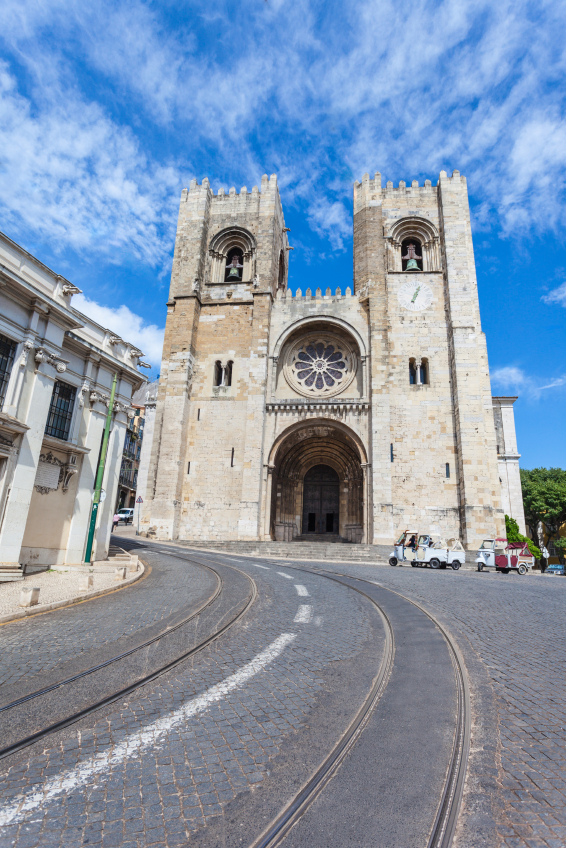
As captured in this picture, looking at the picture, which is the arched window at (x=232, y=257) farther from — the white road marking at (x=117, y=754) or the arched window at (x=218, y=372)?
the white road marking at (x=117, y=754)

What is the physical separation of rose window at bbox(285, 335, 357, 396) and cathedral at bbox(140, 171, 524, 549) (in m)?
0.09

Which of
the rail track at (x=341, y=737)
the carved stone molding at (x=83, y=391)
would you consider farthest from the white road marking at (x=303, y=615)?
the carved stone molding at (x=83, y=391)

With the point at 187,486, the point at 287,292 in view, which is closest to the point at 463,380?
the point at 287,292

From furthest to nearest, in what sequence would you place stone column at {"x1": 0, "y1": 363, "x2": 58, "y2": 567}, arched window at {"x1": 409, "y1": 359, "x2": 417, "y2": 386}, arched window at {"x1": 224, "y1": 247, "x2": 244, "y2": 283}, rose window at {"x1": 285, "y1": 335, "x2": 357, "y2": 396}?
arched window at {"x1": 224, "y1": 247, "x2": 244, "y2": 283} < rose window at {"x1": 285, "y1": 335, "x2": 357, "y2": 396} < arched window at {"x1": 409, "y1": 359, "x2": 417, "y2": 386} < stone column at {"x1": 0, "y1": 363, "x2": 58, "y2": 567}

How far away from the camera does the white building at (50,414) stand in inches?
415

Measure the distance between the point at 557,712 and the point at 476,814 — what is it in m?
1.71

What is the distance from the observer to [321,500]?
2858 cm

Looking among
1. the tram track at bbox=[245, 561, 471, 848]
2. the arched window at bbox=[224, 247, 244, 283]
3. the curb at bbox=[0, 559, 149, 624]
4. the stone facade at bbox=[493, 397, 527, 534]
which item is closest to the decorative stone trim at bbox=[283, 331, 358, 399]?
the arched window at bbox=[224, 247, 244, 283]

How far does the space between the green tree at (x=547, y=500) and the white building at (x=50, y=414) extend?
36.4 meters

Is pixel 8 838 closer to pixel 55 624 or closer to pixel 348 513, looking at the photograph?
pixel 55 624

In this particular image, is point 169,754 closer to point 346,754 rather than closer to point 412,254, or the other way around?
point 346,754

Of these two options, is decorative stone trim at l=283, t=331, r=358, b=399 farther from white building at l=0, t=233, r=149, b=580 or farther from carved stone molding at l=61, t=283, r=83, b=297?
carved stone molding at l=61, t=283, r=83, b=297

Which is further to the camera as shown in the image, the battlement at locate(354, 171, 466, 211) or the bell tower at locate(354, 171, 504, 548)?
the battlement at locate(354, 171, 466, 211)

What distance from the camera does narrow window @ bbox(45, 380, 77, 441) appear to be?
41.0 feet
